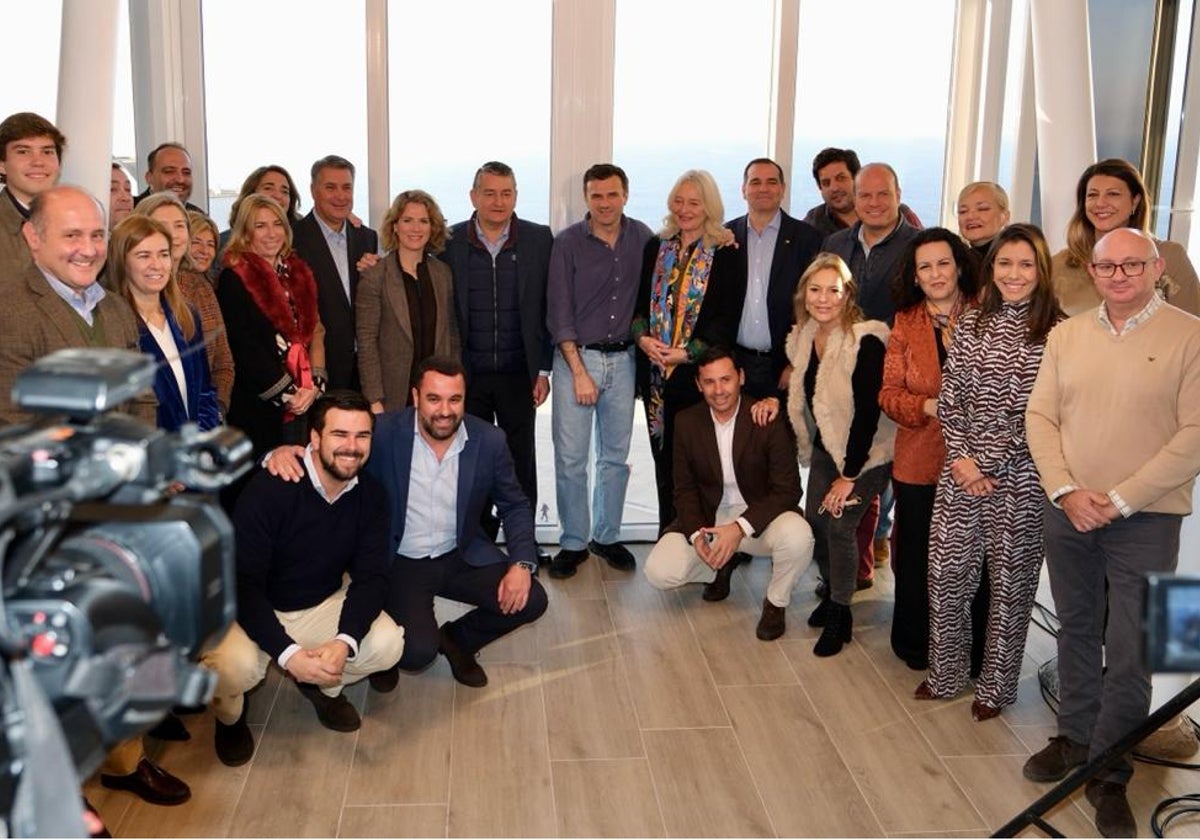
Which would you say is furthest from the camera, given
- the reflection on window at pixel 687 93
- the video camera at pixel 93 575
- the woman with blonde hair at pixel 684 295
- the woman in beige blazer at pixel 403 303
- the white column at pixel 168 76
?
the reflection on window at pixel 687 93

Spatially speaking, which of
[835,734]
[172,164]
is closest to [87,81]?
[172,164]

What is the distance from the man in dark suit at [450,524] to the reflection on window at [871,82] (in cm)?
236

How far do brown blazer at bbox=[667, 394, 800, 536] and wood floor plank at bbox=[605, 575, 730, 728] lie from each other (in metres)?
0.33

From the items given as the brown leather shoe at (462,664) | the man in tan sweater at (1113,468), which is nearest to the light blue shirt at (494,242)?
the brown leather shoe at (462,664)

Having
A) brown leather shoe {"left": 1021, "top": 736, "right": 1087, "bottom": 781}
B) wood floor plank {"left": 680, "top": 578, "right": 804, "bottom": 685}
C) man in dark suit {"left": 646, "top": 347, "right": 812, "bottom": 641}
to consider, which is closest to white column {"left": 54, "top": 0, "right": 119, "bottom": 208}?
man in dark suit {"left": 646, "top": 347, "right": 812, "bottom": 641}

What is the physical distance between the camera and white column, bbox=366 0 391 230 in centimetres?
544

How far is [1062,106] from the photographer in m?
4.29

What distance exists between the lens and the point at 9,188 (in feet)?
12.6

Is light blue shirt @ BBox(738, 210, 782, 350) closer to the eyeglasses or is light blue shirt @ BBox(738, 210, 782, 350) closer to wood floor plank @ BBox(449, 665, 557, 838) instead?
wood floor plank @ BBox(449, 665, 557, 838)

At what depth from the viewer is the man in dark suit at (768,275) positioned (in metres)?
5.01

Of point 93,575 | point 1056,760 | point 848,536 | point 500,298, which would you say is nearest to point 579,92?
point 500,298

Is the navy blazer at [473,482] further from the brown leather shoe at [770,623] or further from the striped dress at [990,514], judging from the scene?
the striped dress at [990,514]

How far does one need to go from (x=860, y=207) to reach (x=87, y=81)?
108 inches

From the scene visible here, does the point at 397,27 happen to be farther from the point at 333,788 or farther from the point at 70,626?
the point at 70,626
